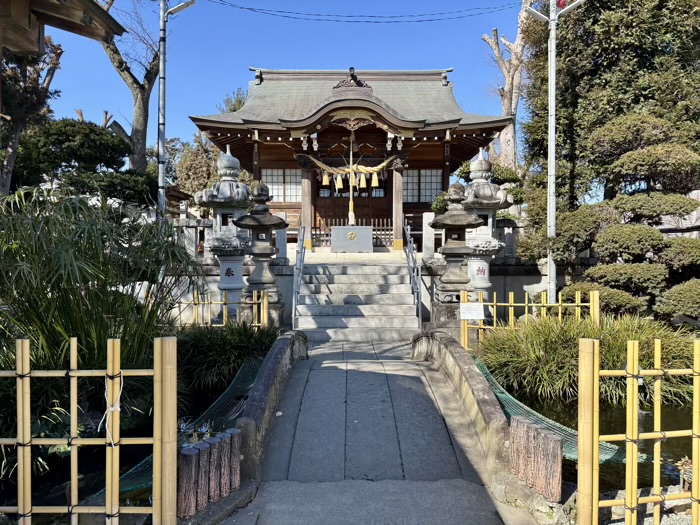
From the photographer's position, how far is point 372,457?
3514 mm

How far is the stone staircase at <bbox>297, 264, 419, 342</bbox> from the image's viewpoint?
821cm

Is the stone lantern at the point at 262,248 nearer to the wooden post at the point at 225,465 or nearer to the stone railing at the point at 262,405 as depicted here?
the stone railing at the point at 262,405

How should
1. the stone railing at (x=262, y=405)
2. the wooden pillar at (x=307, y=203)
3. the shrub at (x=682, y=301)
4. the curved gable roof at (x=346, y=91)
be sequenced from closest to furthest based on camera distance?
the stone railing at (x=262, y=405) < the shrub at (x=682, y=301) < the wooden pillar at (x=307, y=203) < the curved gable roof at (x=346, y=91)

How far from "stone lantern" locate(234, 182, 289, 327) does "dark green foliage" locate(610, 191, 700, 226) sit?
6518 mm

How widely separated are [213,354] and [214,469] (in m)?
3.04

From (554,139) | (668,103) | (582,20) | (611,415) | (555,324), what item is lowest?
(611,415)

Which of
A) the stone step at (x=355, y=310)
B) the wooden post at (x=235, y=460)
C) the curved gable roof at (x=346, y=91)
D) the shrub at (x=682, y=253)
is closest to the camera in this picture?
the wooden post at (x=235, y=460)

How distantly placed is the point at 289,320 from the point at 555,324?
5.53 metres

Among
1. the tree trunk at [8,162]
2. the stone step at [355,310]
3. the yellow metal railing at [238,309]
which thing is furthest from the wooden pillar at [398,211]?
the tree trunk at [8,162]

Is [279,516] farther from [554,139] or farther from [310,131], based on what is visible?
[310,131]

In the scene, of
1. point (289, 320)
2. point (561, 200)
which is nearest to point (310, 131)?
point (289, 320)

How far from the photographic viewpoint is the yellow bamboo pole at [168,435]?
243 cm

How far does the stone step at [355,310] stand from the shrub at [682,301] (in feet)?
13.9

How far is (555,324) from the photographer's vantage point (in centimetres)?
565
